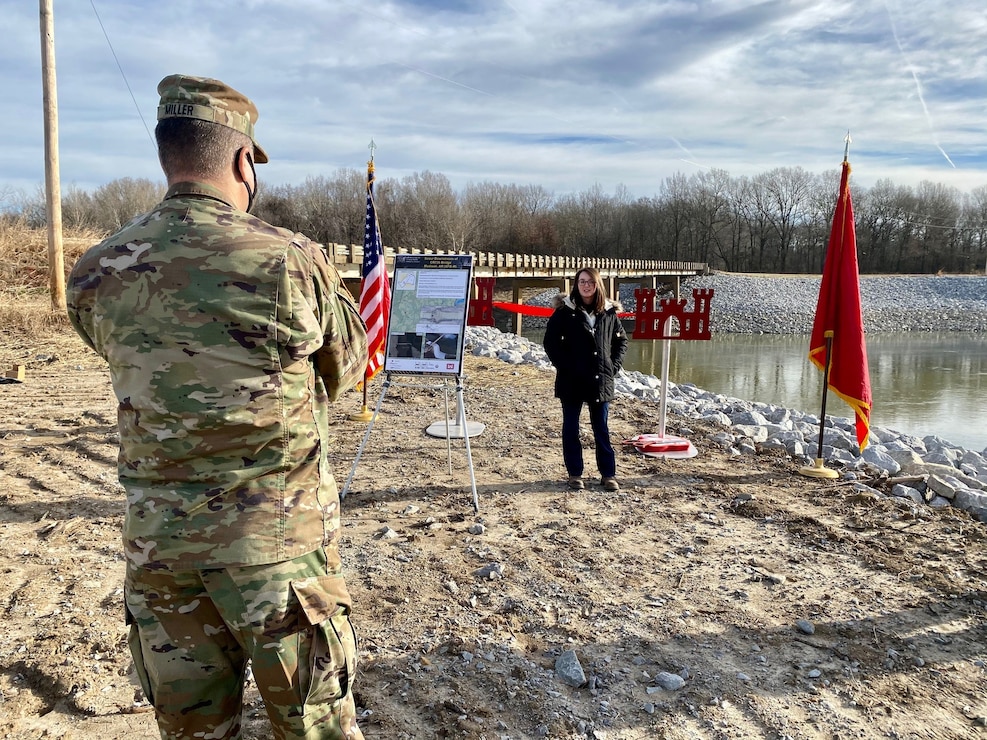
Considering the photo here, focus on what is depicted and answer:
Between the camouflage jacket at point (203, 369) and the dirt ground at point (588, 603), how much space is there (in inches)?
59.5

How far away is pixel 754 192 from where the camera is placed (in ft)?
247

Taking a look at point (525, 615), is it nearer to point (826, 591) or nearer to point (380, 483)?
point (826, 591)

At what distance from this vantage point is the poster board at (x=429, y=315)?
224 inches

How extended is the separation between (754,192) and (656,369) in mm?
60986

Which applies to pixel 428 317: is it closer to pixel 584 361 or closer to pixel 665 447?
pixel 584 361

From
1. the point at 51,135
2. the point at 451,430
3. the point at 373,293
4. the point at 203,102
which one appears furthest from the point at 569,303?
the point at 51,135

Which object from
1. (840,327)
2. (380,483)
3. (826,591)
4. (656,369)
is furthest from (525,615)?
(656,369)

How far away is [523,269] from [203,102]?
88.9 ft

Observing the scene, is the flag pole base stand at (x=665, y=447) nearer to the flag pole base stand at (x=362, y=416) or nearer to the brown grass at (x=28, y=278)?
the flag pole base stand at (x=362, y=416)

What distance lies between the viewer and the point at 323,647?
1.76 m

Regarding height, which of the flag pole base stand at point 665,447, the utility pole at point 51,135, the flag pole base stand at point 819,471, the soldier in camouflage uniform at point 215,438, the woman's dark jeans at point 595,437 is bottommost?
the flag pole base stand at point 819,471

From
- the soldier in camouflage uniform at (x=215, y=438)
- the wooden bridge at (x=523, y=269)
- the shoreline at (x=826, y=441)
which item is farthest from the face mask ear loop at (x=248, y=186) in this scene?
the wooden bridge at (x=523, y=269)

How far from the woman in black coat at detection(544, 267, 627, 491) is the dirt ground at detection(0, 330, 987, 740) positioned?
318 millimetres

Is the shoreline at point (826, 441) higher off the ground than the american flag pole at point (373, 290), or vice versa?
the american flag pole at point (373, 290)
